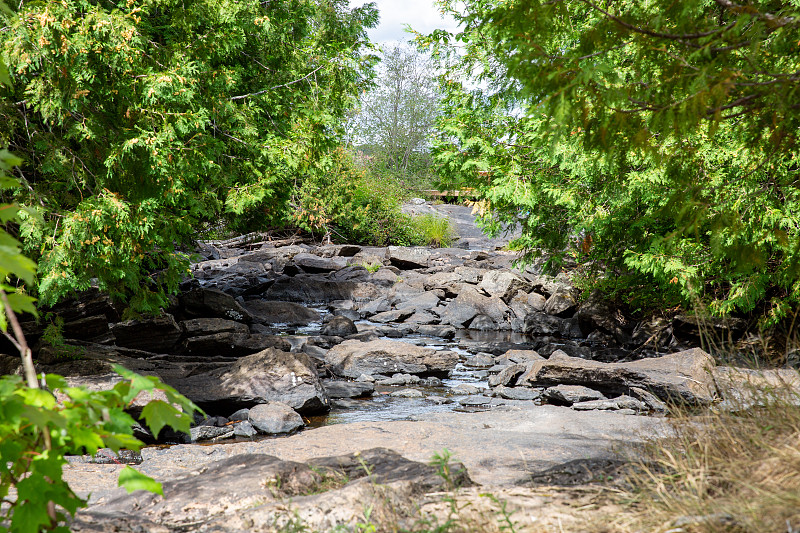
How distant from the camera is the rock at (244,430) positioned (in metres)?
6.49

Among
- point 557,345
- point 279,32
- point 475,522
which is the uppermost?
point 279,32

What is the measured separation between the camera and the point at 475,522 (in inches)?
93.6

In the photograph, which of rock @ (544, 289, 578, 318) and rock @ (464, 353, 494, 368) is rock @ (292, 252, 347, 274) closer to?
rock @ (544, 289, 578, 318)

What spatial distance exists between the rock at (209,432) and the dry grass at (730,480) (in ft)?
15.5

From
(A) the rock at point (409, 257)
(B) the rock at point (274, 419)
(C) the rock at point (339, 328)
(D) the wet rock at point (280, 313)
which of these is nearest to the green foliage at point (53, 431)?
(B) the rock at point (274, 419)

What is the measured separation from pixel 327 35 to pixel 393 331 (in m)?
7.45

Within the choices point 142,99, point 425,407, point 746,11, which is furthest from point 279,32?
point 746,11

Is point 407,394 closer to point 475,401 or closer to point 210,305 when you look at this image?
point 475,401

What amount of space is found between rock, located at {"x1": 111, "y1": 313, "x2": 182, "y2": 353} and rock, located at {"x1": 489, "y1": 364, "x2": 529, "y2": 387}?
18.2 feet

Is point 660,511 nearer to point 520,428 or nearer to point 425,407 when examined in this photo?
point 520,428

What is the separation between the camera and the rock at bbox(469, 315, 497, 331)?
48.4 ft

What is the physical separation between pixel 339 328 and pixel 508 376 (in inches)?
196

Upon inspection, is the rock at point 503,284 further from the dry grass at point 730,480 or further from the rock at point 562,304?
the dry grass at point 730,480

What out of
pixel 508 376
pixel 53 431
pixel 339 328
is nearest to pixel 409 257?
pixel 339 328
